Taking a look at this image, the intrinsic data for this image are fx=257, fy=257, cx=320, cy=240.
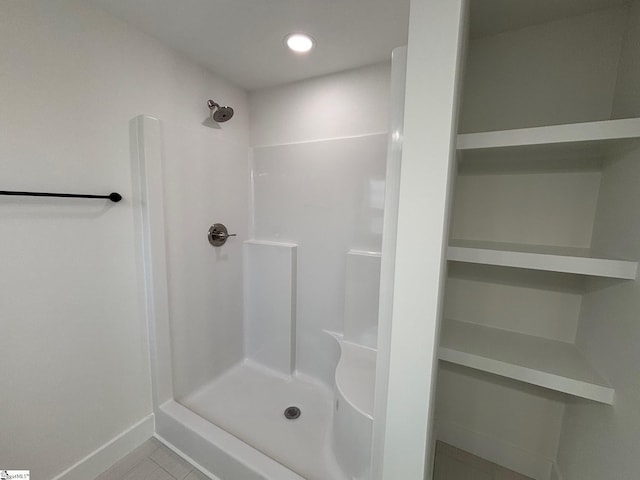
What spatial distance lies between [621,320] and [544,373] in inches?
11.9

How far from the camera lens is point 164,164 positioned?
144 cm

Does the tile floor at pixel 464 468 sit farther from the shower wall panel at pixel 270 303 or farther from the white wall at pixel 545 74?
the white wall at pixel 545 74

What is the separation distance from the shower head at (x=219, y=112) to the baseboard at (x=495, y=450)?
2.27m

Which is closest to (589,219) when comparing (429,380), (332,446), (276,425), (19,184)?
(429,380)

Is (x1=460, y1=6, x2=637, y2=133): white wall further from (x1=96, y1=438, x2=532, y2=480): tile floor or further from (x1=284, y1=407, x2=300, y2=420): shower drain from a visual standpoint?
(x1=284, y1=407, x2=300, y2=420): shower drain

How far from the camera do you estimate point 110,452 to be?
1.33 meters

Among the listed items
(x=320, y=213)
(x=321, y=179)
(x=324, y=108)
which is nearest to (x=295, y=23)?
(x=324, y=108)

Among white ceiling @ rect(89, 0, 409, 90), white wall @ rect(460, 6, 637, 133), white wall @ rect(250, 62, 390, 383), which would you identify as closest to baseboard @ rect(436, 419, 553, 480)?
white wall @ rect(250, 62, 390, 383)

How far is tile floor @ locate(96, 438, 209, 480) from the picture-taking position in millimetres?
1288

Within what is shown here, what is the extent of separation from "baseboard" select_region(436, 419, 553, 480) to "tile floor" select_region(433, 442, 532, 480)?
24 millimetres

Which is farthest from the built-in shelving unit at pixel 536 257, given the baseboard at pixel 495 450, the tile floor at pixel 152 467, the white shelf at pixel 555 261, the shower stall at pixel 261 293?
the tile floor at pixel 152 467

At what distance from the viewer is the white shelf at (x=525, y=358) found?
92 cm

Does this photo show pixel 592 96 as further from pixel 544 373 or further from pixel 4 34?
pixel 4 34

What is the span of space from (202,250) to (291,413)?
47.9 inches
